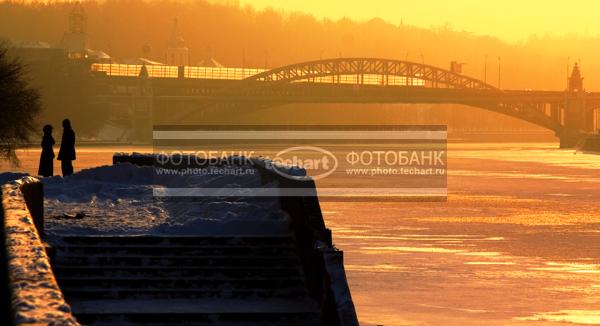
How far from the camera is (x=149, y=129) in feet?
480

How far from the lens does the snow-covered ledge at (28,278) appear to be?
27.7 feet

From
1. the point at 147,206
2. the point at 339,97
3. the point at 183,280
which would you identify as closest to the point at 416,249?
the point at 147,206

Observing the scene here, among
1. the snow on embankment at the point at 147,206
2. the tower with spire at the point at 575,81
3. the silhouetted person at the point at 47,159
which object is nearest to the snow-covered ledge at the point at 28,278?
the snow on embankment at the point at 147,206

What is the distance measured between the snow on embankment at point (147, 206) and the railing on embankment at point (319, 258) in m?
0.64

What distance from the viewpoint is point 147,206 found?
74.0 feet

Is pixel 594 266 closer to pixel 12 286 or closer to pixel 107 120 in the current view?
pixel 12 286

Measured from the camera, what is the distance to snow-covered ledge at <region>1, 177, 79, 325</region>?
27.7ft

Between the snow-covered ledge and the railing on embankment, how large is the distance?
→ 131 inches

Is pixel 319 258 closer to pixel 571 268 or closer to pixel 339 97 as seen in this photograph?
pixel 571 268

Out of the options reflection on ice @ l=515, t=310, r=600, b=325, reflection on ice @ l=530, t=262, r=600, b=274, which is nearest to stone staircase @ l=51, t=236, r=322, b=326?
reflection on ice @ l=515, t=310, r=600, b=325

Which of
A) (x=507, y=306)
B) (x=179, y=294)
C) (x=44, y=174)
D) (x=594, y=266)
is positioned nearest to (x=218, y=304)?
(x=179, y=294)

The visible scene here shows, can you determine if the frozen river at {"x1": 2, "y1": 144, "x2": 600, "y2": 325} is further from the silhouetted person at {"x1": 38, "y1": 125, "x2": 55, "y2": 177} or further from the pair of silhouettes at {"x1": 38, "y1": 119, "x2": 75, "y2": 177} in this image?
the silhouetted person at {"x1": 38, "y1": 125, "x2": 55, "y2": 177}

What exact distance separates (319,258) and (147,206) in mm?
6670

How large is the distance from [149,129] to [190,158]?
118 meters
